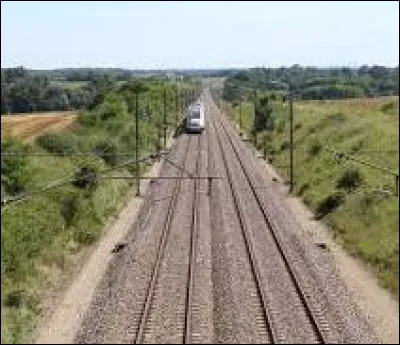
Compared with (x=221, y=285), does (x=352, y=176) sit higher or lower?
higher

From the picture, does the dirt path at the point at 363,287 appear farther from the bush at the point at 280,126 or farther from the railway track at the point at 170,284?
the bush at the point at 280,126

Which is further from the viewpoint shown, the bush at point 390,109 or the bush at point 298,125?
the bush at point 298,125

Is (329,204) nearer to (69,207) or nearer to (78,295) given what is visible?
(69,207)

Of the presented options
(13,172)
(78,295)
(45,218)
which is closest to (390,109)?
(13,172)

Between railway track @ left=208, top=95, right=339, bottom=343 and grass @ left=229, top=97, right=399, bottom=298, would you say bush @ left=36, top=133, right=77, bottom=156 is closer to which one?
railway track @ left=208, top=95, right=339, bottom=343

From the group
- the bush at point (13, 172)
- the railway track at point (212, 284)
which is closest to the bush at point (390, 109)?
the railway track at point (212, 284)

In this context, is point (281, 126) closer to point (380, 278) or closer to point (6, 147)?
point (6, 147)

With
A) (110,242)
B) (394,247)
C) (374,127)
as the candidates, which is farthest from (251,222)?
(374,127)
